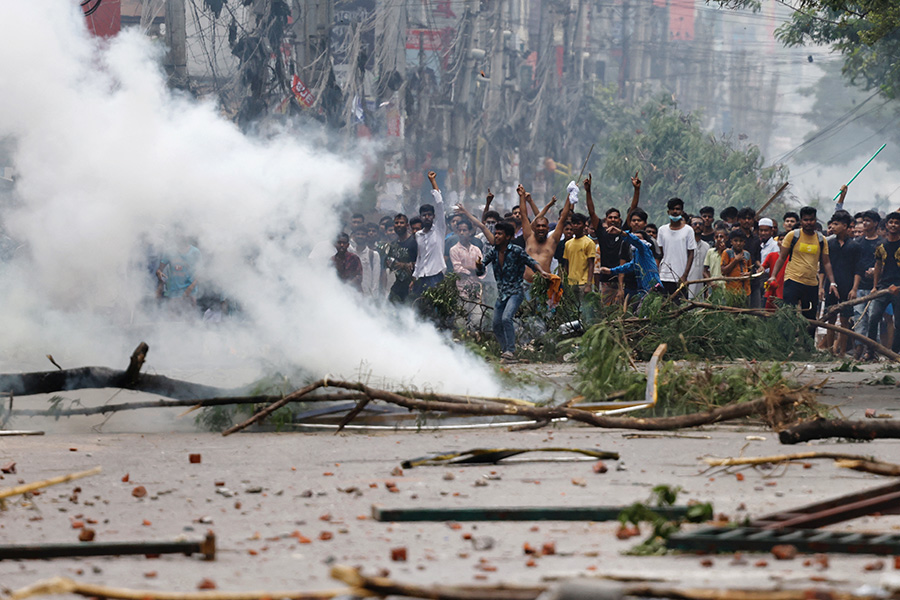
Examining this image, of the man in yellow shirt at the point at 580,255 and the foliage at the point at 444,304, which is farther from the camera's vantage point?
the man in yellow shirt at the point at 580,255

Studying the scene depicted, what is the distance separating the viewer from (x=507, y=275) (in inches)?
439

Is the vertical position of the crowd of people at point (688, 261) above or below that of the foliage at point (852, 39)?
below

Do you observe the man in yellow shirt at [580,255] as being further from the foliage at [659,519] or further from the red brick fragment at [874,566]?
the red brick fragment at [874,566]

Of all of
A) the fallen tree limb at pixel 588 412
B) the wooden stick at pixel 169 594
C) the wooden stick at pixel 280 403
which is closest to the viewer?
the wooden stick at pixel 169 594

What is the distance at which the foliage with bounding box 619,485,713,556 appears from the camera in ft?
12.3

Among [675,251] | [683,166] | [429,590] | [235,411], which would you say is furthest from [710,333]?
[683,166]

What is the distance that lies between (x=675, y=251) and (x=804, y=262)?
4.61 ft

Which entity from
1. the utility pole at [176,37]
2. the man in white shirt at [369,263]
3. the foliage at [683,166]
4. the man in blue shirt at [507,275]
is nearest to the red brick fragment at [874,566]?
the man in blue shirt at [507,275]

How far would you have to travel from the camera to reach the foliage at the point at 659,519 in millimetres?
3750

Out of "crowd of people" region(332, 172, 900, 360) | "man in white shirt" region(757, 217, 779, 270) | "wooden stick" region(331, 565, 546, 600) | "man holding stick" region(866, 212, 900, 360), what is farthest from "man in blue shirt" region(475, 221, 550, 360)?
"wooden stick" region(331, 565, 546, 600)

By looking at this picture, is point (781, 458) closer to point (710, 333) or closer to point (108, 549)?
point (108, 549)

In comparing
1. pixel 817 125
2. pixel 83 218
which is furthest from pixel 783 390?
pixel 817 125

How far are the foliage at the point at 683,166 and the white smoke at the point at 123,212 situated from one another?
69.3 ft

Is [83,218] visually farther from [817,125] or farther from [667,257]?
[817,125]
